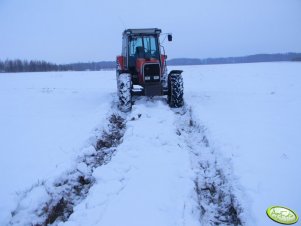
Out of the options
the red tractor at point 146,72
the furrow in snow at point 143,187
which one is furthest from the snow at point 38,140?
the red tractor at point 146,72

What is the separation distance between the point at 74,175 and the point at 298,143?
14.8 feet

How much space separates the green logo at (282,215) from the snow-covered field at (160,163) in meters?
0.11

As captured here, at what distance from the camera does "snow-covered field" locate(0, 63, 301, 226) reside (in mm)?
3994

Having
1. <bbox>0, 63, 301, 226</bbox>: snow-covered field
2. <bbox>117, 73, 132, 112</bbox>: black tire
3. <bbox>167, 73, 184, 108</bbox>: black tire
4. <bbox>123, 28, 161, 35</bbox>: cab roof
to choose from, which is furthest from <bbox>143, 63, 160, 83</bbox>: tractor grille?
<bbox>123, 28, 161, 35</bbox>: cab roof

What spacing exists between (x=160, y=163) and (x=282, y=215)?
219 cm

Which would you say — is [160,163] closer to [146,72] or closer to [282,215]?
[282,215]

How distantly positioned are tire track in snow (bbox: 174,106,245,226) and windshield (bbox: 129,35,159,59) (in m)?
4.66

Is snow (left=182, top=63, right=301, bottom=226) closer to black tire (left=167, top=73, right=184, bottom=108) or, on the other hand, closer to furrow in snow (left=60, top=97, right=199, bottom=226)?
black tire (left=167, top=73, right=184, bottom=108)

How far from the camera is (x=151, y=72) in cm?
1022

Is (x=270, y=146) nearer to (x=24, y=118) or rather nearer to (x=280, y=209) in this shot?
(x=280, y=209)

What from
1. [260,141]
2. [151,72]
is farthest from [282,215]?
[151,72]

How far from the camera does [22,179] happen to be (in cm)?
478

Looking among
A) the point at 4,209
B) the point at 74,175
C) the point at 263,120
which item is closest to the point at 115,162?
the point at 74,175

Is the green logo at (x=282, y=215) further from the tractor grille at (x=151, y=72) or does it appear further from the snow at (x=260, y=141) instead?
the tractor grille at (x=151, y=72)
